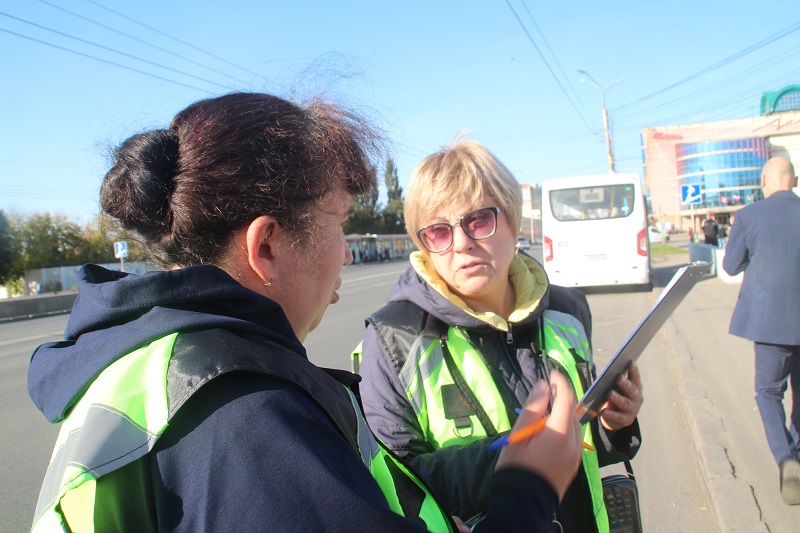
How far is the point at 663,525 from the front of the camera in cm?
320

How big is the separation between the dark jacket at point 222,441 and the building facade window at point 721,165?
89800 millimetres

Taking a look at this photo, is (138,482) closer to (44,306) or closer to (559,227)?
(559,227)

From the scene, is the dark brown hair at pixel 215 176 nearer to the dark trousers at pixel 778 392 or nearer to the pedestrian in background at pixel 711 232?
the dark trousers at pixel 778 392

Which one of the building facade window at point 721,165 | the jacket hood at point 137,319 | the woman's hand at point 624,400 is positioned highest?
the building facade window at point 721,165

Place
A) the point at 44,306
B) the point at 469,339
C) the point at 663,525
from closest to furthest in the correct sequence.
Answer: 1. the point at 469,339
2. the point at 663,525
3. the point at 44,306

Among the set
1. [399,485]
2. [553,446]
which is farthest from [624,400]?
[399,485]

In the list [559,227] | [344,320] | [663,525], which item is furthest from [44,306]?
[663,525]

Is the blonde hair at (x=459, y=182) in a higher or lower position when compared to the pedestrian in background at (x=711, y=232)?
higher

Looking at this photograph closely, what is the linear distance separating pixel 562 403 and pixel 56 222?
143 feet

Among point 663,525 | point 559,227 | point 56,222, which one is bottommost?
point 663,525

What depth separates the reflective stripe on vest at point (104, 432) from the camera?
2.52ft

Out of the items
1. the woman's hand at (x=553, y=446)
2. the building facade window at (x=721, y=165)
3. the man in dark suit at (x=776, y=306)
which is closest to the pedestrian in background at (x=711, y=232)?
the man in dark suit at (x=776, y=306)

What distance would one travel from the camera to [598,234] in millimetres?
12875

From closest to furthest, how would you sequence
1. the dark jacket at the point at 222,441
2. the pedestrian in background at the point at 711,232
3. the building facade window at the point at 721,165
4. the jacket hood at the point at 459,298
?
the dark jacket at the point at 222,441
the jacket hood at the point at 459,298
the pedestrian in background at the point at 711,232
the building facade window at the point at 721,165
